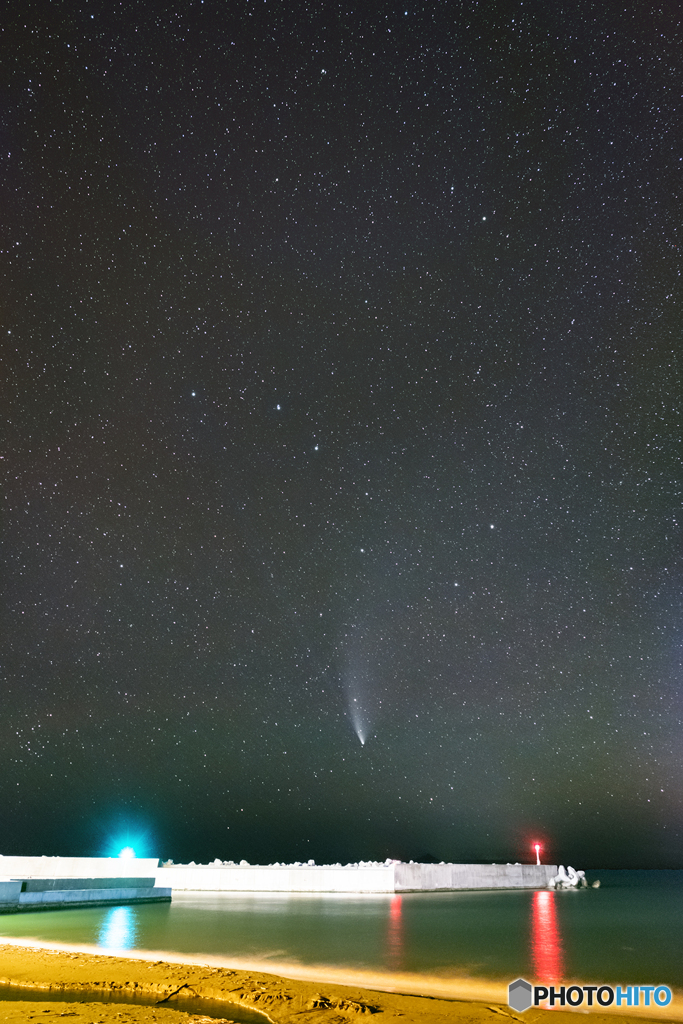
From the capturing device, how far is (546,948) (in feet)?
63.0

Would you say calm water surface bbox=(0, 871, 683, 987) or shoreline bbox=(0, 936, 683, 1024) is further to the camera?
calm water surface bbox=(0, 871, 683, 987)

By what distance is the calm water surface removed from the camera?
15.7 m

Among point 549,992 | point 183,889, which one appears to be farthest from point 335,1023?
point 183,889

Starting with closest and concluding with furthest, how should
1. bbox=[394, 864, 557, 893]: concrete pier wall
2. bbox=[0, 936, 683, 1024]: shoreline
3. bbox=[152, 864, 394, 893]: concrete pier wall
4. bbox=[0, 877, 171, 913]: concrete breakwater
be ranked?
bbox=[0, 936, 683, 1024]: shoreline, bbox=[0, 877, 171, 913]: concrete breakwater, bbox=[152, 864, 394, 893]: concrete pier wall, bbox=[394, 864, 557, 893]: concrete pier wall

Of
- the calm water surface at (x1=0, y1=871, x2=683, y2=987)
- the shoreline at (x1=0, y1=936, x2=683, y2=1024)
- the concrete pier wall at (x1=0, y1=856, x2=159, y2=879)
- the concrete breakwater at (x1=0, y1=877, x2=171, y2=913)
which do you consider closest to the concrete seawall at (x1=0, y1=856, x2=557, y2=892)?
the concrete pier wall at (x1=0, y1=856, x2=159, y2=879)

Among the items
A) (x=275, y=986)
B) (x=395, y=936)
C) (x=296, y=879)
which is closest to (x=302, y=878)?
(x=296, y=879)

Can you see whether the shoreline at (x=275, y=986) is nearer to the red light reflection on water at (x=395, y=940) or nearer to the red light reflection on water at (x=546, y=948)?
the red light reflection on water at (x=395, y=940)

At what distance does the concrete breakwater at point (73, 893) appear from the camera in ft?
80.1

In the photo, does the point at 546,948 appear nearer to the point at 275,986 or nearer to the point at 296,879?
the point at 275,986

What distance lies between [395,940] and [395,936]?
1.08 m

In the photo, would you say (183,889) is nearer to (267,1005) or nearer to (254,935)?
(254,935)

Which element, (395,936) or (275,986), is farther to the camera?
(395,936)

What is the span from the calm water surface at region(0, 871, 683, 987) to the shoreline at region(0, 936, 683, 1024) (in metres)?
1.13

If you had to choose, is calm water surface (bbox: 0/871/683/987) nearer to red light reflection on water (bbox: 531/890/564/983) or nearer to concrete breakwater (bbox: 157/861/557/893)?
red light reflection on water (bbox: 531/890/564/983)
